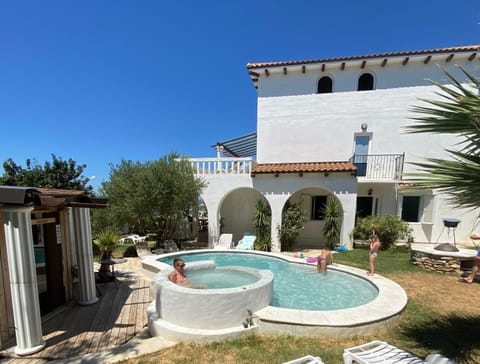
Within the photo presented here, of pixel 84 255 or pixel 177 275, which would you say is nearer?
pixel 84 255

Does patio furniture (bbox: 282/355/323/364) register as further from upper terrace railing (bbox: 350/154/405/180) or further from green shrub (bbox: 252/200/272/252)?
upper terrace railing (bbox: 350/154/405/180)

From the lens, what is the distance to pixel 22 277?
442cm

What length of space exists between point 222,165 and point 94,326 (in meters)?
10.5

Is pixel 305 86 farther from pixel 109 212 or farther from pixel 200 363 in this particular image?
pixel 200 363

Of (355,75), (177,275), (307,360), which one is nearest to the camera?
(307,360)

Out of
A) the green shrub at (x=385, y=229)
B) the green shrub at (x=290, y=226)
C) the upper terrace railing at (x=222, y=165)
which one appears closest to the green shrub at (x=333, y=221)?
the green shrub at (x=385, y=229)

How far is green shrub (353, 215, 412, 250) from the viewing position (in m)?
12.6

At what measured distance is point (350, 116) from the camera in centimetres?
1519

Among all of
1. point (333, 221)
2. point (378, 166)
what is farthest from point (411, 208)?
point (333, 221)

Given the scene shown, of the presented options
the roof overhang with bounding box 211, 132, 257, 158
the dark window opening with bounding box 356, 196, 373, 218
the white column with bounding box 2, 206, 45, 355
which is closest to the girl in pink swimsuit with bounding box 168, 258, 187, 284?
the white column with bounding box 2, 206, 45, 355

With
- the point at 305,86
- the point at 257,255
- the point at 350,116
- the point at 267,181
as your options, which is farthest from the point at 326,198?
the point at 305,86

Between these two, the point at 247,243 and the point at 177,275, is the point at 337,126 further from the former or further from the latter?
the point at 177,275

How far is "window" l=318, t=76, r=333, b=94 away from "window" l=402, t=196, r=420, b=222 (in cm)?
891

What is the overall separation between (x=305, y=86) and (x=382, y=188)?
870cm
